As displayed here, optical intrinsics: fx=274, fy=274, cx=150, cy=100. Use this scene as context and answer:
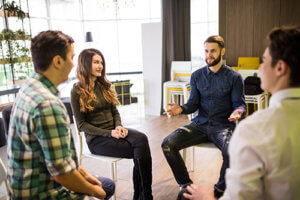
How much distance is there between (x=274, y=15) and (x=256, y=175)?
15.4 feet

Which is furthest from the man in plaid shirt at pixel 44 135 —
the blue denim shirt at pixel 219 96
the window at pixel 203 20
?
the window at pixel 203 20

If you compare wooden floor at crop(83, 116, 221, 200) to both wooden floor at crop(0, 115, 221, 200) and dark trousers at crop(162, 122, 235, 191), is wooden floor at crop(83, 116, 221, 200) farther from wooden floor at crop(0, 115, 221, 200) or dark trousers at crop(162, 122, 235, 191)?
dark trousers at crop(162, 122, 235, 191)

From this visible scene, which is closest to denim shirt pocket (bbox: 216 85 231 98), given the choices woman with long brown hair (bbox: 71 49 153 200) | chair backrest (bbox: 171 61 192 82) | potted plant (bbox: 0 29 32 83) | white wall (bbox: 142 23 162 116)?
woman with long brown hair (bbox: 71 49 153 200)

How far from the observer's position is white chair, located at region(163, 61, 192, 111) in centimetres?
510

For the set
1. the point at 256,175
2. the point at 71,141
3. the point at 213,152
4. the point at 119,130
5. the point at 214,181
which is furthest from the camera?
the point at 213,152

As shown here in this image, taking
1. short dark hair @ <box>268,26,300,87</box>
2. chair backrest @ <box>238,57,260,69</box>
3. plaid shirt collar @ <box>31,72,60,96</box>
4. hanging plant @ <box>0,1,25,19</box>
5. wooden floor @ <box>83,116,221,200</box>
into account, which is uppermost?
hanging plant @ <box>0,1,25,19</box>

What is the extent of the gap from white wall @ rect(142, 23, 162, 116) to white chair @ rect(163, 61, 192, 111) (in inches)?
8.6

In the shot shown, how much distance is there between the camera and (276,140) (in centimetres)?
84

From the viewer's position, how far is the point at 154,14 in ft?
29.6

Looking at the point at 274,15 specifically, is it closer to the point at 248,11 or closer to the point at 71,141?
the point at 248,11

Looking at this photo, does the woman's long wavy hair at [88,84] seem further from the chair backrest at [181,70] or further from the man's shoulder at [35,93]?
the chair backrest at [181,70]

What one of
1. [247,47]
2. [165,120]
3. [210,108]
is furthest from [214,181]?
[247,47]

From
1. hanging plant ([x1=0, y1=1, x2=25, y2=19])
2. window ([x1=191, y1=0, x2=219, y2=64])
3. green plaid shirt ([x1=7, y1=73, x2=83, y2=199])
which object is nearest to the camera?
green plaid shirt ([x1=7, y1=73, x2=83, y2=199])

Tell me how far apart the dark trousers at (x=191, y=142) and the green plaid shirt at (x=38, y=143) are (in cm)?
123
